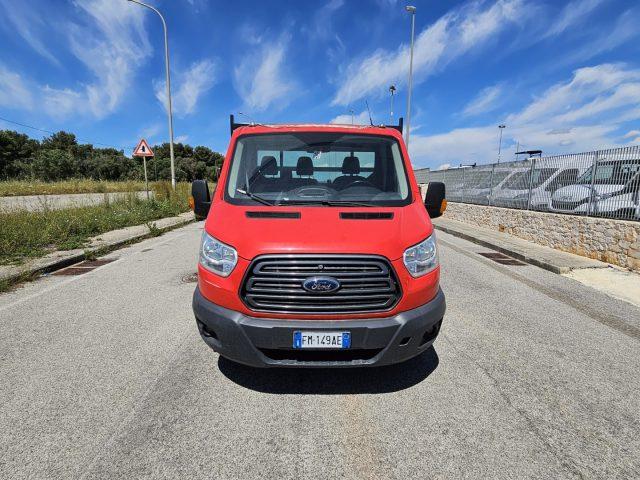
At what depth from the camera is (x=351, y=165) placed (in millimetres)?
3588

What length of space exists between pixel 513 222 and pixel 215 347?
419 inches

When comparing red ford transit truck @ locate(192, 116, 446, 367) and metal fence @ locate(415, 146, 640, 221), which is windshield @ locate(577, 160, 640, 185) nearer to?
metal fence @ locate(415, 146, 640, 221)

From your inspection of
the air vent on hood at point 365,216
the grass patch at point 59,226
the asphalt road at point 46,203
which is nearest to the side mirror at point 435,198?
the air vent on hood at point 365,216

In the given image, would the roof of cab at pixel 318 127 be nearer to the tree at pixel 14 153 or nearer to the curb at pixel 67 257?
the curb at pixel 67 257

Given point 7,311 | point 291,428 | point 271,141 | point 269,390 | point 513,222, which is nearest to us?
point 291,428

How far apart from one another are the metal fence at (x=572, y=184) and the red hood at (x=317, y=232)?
677 centimetres

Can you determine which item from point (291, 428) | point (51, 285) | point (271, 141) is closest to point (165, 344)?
point (291, 428)

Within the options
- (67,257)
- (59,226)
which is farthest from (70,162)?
(67,257)

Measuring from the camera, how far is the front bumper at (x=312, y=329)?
239 cm

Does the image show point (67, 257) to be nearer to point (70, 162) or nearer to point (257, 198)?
point (257, 198)

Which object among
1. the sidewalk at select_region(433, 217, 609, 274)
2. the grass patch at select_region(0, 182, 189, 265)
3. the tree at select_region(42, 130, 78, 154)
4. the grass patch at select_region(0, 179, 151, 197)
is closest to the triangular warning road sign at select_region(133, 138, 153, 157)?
the grass patch at select_region(0, 182, 189, 265)

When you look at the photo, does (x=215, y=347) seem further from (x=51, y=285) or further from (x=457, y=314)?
(x=51, y=285)

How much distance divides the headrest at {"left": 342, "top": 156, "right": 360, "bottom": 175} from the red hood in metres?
0.75

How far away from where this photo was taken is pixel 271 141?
3.50m
